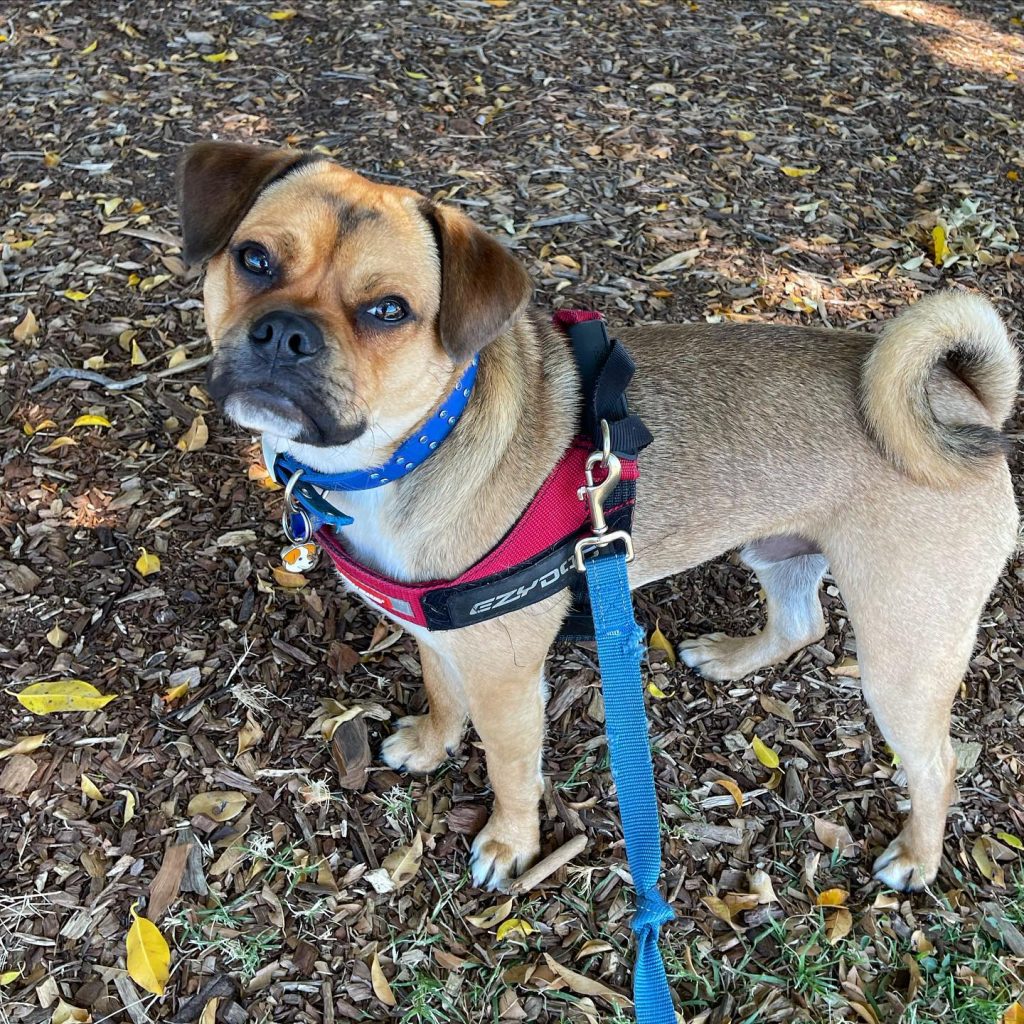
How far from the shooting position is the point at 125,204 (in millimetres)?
5664

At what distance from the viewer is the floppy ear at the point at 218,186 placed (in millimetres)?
2756

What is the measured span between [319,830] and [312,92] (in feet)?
18.6

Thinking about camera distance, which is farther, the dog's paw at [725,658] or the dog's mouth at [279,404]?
the dog's paw at [725,658]

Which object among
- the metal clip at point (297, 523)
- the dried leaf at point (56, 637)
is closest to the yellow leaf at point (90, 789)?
the dried leaf at point (56, 637)

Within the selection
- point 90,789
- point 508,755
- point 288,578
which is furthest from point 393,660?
point 90,789

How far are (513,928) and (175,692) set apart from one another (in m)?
1.66

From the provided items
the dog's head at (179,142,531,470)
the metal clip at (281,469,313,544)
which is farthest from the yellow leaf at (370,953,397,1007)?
the dog's head at (179,142,531,470)

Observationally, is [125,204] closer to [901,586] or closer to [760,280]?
[760,280]

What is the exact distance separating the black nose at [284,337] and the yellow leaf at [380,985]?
2.09 metres

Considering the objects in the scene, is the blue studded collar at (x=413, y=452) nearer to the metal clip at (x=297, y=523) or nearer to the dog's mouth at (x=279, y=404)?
the metal clip at (x=297, y=523)

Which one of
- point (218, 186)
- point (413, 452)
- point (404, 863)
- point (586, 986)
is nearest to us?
point (413, 452)

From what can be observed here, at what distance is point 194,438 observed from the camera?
14.7 ft

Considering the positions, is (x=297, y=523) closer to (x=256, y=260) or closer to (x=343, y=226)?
(x=256, y=260)

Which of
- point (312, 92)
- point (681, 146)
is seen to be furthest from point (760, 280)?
point (312, 92)
